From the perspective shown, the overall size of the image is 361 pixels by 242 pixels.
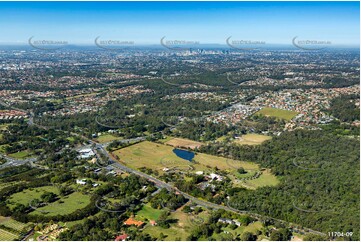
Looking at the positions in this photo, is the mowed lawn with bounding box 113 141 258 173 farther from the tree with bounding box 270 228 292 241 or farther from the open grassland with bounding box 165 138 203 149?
the tree with bounding box 270 228 292 241

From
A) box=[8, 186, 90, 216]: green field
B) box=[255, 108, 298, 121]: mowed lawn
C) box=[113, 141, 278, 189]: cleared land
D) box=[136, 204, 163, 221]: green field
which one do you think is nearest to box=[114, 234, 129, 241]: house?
box=[136, 204, 163, 221]: green field

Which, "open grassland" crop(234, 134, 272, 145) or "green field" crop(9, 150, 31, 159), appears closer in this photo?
"green field" crop(9, 150, 31, 159)

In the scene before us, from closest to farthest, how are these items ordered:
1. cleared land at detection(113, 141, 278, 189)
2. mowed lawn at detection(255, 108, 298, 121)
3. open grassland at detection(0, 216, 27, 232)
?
open grassland at detection(0, 216, 27, 232), cleared land at detection(113, 141, 278, 189), mowed lawn at detection(255, 108, 298, 121)

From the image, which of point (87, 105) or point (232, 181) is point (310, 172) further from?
point (87, 105)

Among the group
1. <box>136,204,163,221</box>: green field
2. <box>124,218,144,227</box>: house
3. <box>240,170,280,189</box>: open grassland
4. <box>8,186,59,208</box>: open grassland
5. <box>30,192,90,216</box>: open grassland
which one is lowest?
<box>8,186,59,208</box>: open grassland

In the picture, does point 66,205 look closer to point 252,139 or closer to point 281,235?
point 281,235

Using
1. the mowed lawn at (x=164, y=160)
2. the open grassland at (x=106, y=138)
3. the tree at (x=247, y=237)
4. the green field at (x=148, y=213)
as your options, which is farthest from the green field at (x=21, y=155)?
the tree at (x=247, y=237)

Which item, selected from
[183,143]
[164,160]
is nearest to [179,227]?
[164,160]
